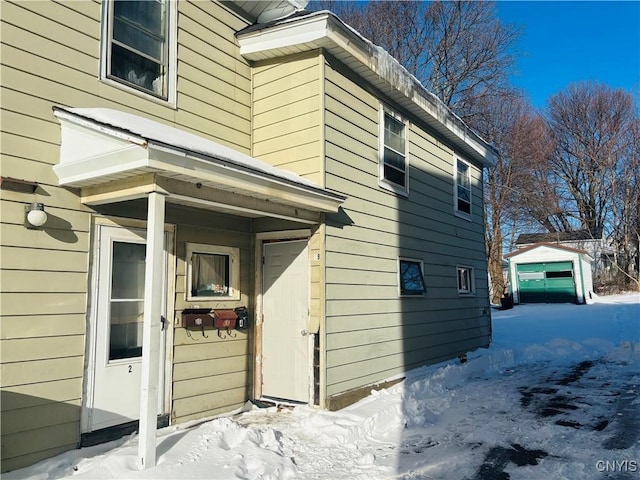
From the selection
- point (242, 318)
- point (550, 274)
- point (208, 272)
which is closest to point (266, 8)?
point (208, 272)

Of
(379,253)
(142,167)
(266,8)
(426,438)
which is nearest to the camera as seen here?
(142,167)

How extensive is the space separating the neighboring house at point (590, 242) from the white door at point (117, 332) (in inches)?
1001

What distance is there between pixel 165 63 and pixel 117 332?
307cm

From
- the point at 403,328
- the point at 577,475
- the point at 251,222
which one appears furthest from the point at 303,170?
the point at 577,475

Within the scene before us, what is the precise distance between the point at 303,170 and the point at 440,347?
4.48m

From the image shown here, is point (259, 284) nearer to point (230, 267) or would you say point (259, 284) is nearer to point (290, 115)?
point (230, 267)

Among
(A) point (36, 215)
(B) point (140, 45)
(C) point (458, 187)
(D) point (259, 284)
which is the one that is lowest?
(D) point (259, 284)

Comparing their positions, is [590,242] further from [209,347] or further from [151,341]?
[151,341]

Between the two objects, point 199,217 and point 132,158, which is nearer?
point 132,158

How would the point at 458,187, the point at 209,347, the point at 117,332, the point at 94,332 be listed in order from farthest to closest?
1. the point at 458,187
2. the point at 209,347
3. the point at 117,332
4. the point at 94,332

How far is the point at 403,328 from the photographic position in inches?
292

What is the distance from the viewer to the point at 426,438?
4824 millimetres

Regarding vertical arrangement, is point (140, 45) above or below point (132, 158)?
above

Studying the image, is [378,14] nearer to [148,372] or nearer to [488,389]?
[488,389]
